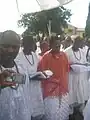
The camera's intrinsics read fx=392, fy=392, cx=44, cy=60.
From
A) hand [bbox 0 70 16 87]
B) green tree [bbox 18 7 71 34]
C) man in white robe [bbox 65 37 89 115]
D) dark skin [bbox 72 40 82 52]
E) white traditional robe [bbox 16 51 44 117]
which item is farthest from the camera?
green tree [bbox 18 7 71 34]

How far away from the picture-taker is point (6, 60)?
4.14 metres

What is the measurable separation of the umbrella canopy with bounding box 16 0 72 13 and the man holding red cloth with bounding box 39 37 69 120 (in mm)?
2515

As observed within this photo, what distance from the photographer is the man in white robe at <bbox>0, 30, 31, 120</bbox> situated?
13.4 ft

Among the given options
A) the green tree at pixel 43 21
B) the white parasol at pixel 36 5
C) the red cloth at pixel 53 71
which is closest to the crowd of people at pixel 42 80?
the red cloth at pixel 53 71

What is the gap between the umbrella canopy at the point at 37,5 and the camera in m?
3.21

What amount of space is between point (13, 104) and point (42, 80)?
5.90 feet

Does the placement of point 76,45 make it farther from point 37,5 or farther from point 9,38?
point 37,5

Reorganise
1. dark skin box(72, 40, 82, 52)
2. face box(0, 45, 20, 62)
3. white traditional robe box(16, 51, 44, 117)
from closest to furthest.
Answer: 1. face box(0, 45, 20, 62)
2. white traditional robe box(16, 51, 44, 117)
3. dark skin box(72, 40, 82, 52)

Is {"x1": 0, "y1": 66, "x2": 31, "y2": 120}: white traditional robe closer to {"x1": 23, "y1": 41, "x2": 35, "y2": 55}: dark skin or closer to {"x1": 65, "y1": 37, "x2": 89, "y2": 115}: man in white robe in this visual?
{"x1": 23, "y1": 41, "x2": 35, "y2": 55}: dark skin

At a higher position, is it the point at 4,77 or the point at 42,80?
the point at 4,77

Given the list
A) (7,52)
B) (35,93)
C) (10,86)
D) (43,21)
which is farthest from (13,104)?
(43,21)

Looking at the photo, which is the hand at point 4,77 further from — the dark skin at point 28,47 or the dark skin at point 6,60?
the dark skin at point 28,47

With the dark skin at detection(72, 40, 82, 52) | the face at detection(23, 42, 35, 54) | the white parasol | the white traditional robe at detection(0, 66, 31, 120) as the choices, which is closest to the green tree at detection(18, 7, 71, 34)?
the dark skin at detection(72, 40, 82, 52)

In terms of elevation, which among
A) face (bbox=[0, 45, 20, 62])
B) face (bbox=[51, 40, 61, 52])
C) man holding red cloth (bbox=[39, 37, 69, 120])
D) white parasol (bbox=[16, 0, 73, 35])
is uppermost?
white parasol (bbox=[16, 0, 73, 35])
